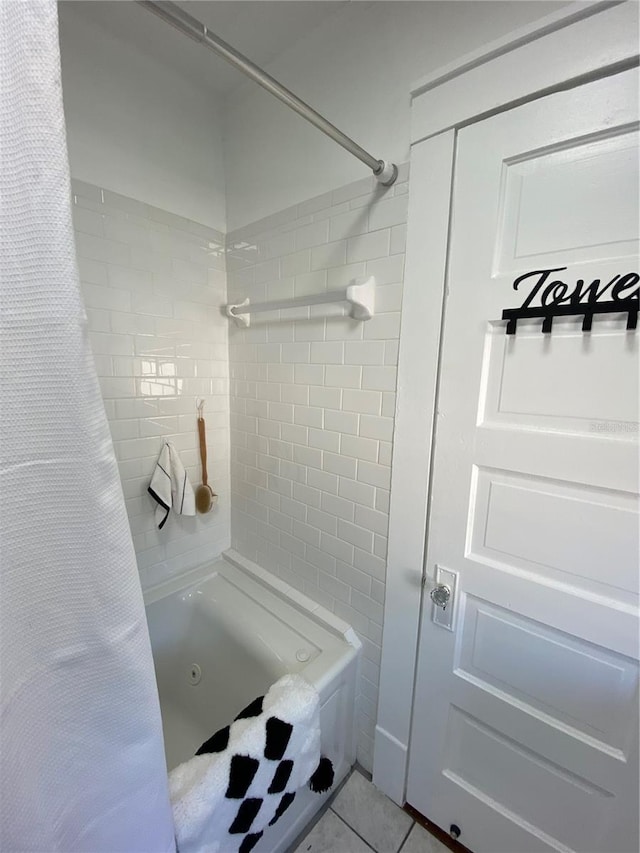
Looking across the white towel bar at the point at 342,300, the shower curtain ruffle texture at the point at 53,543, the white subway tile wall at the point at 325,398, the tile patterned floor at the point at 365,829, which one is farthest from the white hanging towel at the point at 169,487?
the tile patterned floor at the point at 365,829

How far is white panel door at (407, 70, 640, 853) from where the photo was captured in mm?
748

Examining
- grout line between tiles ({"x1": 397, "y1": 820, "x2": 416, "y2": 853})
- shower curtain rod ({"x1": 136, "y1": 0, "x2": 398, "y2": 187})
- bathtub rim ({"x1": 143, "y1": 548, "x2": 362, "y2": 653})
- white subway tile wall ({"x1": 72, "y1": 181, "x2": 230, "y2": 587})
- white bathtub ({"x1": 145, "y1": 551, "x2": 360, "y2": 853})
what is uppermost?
shower curtain rod ({"x1": 136, "y1": 0, "x2": 398, "y2": 187})

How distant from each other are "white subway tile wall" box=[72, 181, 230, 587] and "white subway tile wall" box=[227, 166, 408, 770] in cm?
12

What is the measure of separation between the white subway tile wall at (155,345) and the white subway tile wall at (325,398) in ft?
0.40

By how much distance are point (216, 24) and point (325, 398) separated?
4.37 feet

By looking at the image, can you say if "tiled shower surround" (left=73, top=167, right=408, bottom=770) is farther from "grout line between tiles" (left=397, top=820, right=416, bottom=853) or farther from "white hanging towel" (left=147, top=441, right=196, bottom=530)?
"grout line between tiles" (left=397, top=820, right=416, bottom=853)

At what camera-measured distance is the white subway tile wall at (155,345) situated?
1.28 m

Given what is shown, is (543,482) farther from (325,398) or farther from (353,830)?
(353,830)

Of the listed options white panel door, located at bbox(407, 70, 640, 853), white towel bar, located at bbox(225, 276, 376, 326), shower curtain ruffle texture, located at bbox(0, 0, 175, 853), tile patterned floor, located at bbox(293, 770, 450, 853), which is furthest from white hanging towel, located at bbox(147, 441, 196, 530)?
tile patterned floor, located at bbox(293, 770, 450, 853)

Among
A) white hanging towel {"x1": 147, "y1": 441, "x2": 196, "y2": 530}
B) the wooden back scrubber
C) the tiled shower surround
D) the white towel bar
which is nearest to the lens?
the white towel bar

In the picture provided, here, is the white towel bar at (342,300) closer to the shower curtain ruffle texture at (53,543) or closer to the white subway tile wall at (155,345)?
the white subway tile wall at (155,345)

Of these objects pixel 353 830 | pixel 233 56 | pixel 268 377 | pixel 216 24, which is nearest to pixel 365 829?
pixel 353 830

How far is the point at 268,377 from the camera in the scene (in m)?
1.48

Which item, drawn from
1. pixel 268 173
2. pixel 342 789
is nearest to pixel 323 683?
pixel 342 789
